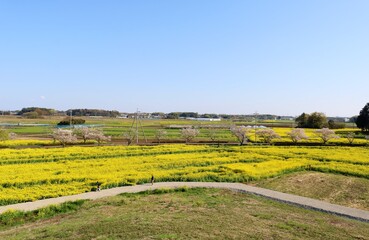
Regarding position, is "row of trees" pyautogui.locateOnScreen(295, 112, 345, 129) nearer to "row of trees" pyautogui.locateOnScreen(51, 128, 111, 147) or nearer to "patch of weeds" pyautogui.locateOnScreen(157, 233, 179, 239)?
"row of trees" pyautogui.locateOnScreen(51, 128, 111, 147)

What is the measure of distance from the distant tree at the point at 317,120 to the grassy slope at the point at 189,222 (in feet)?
302

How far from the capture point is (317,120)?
348 ft

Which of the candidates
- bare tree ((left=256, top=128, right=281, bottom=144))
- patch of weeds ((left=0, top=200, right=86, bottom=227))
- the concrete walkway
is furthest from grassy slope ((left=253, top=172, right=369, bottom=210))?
bare tree ((left=256, top=128, right=281, bottom=144))

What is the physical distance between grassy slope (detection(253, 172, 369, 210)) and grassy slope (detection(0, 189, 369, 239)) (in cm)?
484

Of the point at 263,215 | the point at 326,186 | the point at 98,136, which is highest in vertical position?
the point at 98,136

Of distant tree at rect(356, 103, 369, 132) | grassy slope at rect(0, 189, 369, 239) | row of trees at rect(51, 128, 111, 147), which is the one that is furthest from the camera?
distant tree at rect(356, 103, 369, 132)

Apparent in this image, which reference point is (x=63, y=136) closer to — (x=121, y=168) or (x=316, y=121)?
(x=121, y=168)

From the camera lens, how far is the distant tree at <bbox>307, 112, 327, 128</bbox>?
345 feet

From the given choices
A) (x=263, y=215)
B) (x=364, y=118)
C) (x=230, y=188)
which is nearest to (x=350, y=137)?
(x=364, y=118)

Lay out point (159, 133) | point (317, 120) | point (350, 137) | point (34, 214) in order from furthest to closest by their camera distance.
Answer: point (317, 120) → point (159, 133) → point (350, 137) → point (34, 214)

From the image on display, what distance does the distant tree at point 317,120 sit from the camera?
105 metres

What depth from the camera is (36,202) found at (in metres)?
20.4

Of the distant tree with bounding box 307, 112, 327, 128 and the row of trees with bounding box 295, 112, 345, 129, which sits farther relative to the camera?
the row of trees with bounding box 295, 112, 345, 129

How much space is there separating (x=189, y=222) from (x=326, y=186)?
15869 mm
